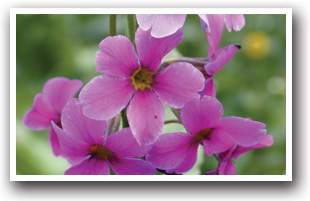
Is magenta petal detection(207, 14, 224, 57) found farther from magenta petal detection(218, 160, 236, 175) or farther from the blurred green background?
the blurred green background

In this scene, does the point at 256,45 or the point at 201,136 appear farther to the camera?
the point at 256,45

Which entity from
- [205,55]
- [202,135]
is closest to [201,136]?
[202,135]

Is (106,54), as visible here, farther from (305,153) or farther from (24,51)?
(24,51)

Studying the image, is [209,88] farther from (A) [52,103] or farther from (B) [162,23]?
(A) [52,103]

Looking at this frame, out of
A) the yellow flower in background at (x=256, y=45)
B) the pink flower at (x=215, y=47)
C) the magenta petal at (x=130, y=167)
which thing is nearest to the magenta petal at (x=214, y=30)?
the pink flower at (x=215, y=47)

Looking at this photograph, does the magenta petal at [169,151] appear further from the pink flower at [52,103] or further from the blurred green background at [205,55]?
the blurred green background at [205,55]

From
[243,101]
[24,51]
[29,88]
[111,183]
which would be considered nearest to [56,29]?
[24,51]

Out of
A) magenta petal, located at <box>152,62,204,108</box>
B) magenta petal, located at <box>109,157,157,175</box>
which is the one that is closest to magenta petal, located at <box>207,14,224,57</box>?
magenta petal, located at <box>152,62,204,108</box>

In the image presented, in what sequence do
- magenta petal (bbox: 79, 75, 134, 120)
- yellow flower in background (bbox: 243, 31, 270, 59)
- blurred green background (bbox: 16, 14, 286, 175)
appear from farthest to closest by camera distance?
yellow flower in background (bbox: 243, 31, 270, 59) < blurred green background (bbox: 16, 14, 286, 175) < magenta petal (bbox: 79, 75, 134, 120)
